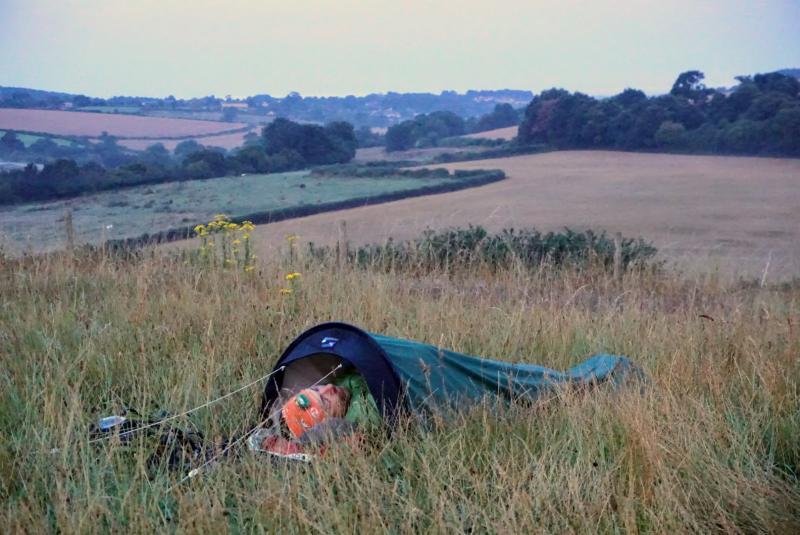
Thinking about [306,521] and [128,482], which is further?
[128,482]

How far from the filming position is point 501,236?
14.1 meters

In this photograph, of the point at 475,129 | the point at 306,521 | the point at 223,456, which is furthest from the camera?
the point at 475,129

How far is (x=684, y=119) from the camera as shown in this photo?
24906 mm

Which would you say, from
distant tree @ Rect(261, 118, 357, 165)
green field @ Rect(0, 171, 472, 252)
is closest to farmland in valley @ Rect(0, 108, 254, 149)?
distant tree @ Rect(261, 118, 357, 165)

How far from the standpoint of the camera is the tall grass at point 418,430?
3.39 metres

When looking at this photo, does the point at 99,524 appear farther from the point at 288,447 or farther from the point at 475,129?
the point at 475,129

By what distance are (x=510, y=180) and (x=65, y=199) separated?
1270 centimetres

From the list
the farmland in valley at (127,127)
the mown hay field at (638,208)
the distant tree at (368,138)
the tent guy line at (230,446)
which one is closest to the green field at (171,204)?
the mown hay field at (638,208)

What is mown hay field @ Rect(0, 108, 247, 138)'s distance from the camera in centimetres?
2152

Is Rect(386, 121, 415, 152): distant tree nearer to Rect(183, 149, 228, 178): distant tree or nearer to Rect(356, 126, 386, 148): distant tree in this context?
Rect(356, 126, 386, 148): distant tree

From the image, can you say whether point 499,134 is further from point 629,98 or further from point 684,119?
point 684,119

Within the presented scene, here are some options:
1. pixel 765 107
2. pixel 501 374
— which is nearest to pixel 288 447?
pixel 501 374

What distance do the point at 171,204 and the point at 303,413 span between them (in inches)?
527

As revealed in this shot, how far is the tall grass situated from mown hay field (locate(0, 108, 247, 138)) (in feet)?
52.0
